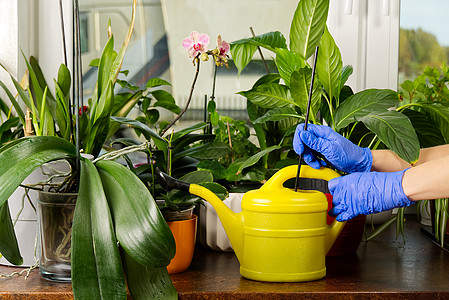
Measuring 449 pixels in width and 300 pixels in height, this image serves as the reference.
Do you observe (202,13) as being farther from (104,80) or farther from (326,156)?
(326,156)

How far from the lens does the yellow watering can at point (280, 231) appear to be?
91 cm

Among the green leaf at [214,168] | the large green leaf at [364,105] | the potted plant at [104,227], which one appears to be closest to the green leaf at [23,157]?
the potted plant at [104,227]

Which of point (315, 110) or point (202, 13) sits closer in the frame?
point (315, 110)

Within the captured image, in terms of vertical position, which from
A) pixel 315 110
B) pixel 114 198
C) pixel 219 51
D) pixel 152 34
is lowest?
pixel 114 198

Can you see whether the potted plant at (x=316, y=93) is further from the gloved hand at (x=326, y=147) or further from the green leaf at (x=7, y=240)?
the green leaf at (x=7, y=240)

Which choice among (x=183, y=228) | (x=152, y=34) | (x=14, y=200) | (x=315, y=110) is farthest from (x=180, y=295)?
(x=152, y=34)

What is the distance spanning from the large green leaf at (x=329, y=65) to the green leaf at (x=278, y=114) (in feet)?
0.31

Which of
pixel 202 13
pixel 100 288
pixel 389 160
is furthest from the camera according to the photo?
pixel 202 13

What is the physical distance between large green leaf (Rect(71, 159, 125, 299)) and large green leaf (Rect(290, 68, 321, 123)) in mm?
506

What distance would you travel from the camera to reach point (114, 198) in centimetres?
81

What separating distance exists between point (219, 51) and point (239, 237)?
50cm

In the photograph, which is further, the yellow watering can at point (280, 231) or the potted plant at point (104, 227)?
the yellow watering can at point (280, 231)

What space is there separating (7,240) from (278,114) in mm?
633

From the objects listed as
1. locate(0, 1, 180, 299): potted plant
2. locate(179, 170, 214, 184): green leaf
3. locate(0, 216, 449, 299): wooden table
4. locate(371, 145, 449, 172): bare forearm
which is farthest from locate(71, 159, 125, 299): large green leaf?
locate(371, 145, 449, 172): bare forearm
